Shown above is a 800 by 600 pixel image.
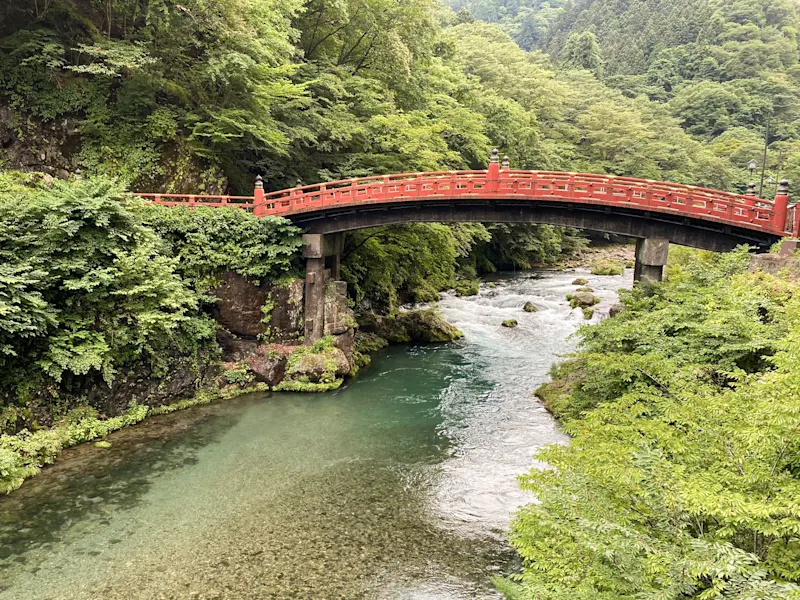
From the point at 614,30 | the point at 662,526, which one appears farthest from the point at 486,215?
the point at 614,30

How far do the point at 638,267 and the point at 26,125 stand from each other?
2290cm

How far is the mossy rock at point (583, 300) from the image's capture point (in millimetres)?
29000

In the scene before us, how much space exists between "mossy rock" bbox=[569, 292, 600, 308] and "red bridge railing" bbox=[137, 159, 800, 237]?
11.2m

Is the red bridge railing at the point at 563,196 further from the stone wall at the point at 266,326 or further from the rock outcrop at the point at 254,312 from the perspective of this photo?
the stone wall at the point at 266,326

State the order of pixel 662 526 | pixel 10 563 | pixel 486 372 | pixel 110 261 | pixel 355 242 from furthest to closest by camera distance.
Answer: pixel 355 242 → pixel 486 372 → pixel 110 261 → pixel 10 563 → pixel 662 526

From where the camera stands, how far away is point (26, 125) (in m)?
19.1

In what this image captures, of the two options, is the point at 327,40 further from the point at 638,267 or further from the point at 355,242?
the point at 638,267

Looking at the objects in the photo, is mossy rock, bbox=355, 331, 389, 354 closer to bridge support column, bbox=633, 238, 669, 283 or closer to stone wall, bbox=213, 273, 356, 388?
stone wall, bbox=213, 273, 356, 388

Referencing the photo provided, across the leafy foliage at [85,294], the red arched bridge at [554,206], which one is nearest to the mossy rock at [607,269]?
the red arched bridge at [554,206]

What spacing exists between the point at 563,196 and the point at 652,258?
3678 mm

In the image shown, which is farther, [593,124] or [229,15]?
[593,124]

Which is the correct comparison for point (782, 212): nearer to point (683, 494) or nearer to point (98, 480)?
point (683, 494)

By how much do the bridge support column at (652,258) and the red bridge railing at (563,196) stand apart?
130 centimetres

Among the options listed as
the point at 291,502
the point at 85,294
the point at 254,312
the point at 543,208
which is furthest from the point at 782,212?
the point at 85,294
